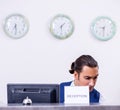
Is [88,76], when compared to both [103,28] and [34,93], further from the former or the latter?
[103,28]

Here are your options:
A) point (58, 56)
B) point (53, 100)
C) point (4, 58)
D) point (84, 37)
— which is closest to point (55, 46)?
point (58, 56)

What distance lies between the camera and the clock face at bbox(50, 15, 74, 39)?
4488 millimetres

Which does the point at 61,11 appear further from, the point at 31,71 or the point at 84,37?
the point at 31,71

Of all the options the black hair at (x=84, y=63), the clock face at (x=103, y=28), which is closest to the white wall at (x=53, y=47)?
the clock face at (x=103, y=28)

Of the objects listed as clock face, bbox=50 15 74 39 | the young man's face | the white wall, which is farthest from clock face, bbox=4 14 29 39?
the young man's face

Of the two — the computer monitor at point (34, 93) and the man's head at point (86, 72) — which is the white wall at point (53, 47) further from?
the computer monitor at point (34, 93)

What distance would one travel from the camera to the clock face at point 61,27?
4.49 metres

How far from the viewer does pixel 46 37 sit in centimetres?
450

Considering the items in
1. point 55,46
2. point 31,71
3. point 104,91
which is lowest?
point 104,91

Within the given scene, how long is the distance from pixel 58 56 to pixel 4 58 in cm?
75

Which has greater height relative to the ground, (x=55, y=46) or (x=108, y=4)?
(x=108, y=4)

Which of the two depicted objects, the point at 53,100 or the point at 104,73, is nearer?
the point at 53,100

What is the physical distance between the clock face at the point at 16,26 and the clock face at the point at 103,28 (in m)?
0.95

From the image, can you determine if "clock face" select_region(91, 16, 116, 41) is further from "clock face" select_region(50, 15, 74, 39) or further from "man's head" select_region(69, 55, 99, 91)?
"man's head" select_region(69, 55, 99, 91)
